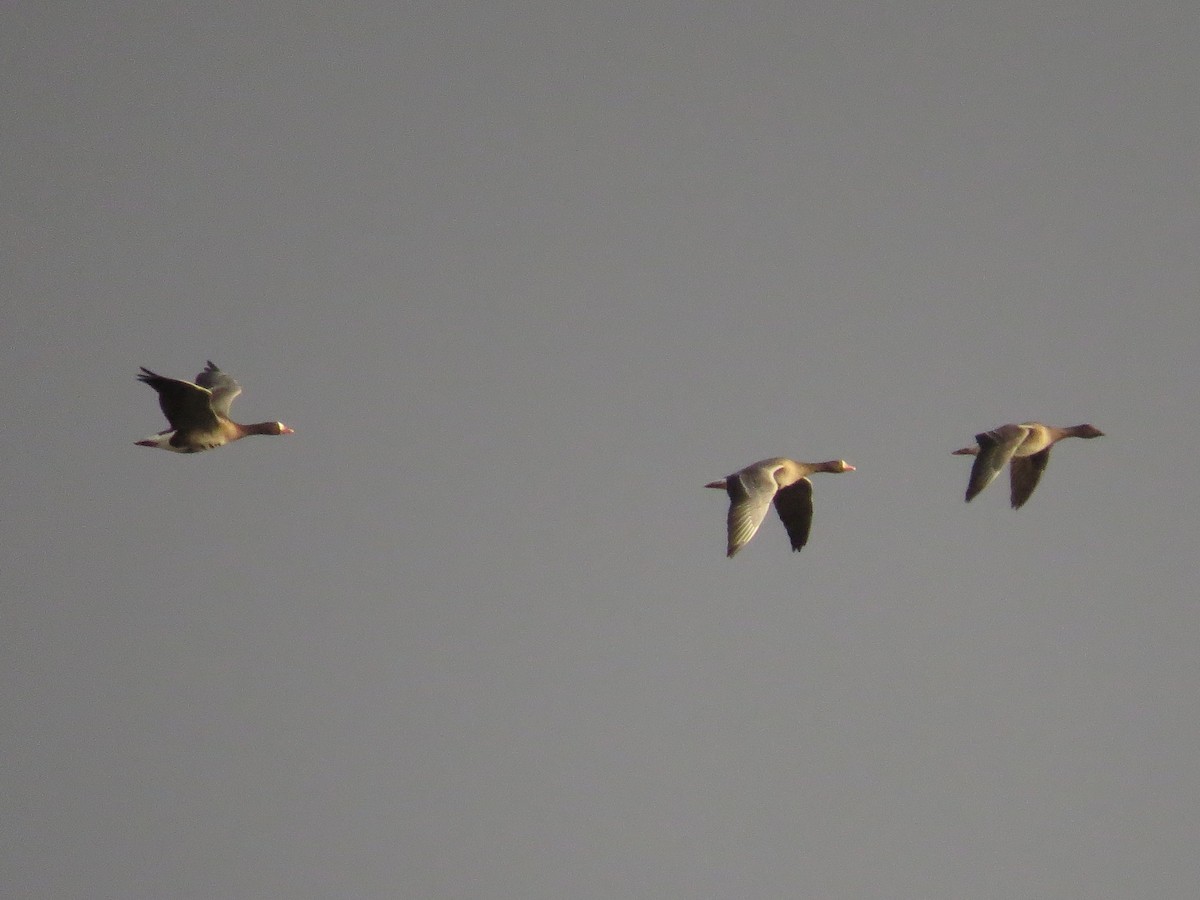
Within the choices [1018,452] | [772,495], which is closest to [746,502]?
[772,495]

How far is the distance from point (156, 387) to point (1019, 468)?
1621 centimetres

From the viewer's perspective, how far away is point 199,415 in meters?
34.1

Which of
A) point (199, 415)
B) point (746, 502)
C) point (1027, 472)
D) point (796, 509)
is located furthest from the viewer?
point (1027, 472)

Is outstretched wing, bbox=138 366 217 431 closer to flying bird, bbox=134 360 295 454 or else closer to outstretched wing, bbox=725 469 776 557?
flying bird, bbox=134 360 295 454

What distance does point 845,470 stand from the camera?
3784cm

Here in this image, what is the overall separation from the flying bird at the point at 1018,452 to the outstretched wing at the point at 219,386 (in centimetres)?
1316

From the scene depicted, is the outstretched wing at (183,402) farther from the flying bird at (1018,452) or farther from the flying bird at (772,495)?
the flying bird at (1018,452)

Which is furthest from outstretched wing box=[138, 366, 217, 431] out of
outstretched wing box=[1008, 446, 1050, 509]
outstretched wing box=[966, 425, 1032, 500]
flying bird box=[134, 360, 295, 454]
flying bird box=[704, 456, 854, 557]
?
outstretched wing box=[1008, 446, 1050, 509]

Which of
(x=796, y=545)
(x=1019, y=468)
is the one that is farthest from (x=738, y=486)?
(x=1019, y=468)

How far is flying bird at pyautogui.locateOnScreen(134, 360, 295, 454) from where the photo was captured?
32.9 meters

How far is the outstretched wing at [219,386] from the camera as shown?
117ft

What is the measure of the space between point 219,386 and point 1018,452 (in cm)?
1472

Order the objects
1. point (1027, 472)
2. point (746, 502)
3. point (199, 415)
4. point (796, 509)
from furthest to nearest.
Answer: point (1027, 472) → point (796, 509) → point (199, 415) → point (746, 502)

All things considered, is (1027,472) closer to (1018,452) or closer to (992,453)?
(1018,452)
